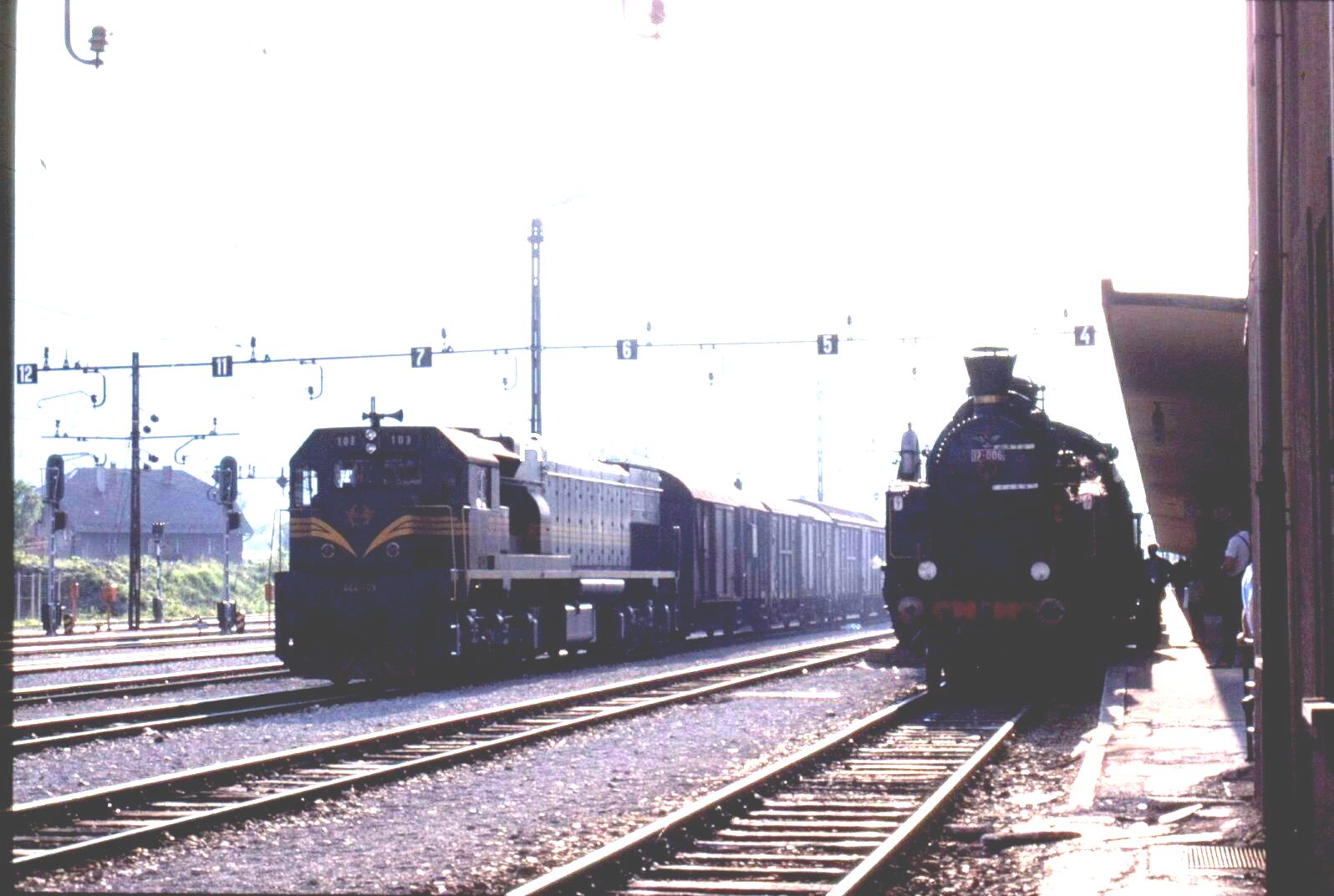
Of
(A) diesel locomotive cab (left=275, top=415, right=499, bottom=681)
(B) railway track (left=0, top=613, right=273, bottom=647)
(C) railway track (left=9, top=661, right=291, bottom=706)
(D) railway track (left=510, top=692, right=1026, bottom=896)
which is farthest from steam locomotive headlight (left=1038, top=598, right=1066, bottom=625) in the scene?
(B) railway track (left=0, top=613, right=273, bottom=647)

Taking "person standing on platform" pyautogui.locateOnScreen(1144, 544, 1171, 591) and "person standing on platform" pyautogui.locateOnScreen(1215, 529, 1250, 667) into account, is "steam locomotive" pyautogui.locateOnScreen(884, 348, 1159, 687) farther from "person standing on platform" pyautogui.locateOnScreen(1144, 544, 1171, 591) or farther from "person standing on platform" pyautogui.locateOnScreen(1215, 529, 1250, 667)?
"person standing on platform" pyautogui.locateOnScreen(1144, 544, 1171, 591)

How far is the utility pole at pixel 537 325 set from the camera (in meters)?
32.2

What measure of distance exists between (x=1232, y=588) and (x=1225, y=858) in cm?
1037

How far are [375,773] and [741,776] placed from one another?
2615 mm

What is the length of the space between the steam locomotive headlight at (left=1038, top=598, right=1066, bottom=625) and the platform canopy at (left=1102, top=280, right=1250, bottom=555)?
241cm

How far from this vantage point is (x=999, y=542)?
1812 centimetres

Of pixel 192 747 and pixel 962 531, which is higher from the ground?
pixel 962 531

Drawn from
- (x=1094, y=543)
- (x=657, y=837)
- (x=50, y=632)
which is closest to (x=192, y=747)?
(x=657, y=837)

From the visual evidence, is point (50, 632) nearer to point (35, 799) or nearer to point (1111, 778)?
point (35, 799)

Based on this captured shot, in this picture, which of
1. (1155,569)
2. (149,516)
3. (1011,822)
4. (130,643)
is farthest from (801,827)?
(149,516)

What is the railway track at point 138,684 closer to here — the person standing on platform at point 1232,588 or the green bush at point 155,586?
the person standing on platform at point 1232,588

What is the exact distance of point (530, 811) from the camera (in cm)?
1050

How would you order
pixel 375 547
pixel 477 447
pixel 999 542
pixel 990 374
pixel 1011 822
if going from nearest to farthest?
pixel 1011 822, pixel 999 542, pixel 990 374, pixel 375 547, pixel 477 447

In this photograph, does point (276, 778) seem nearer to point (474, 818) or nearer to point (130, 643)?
point (474, 818)
